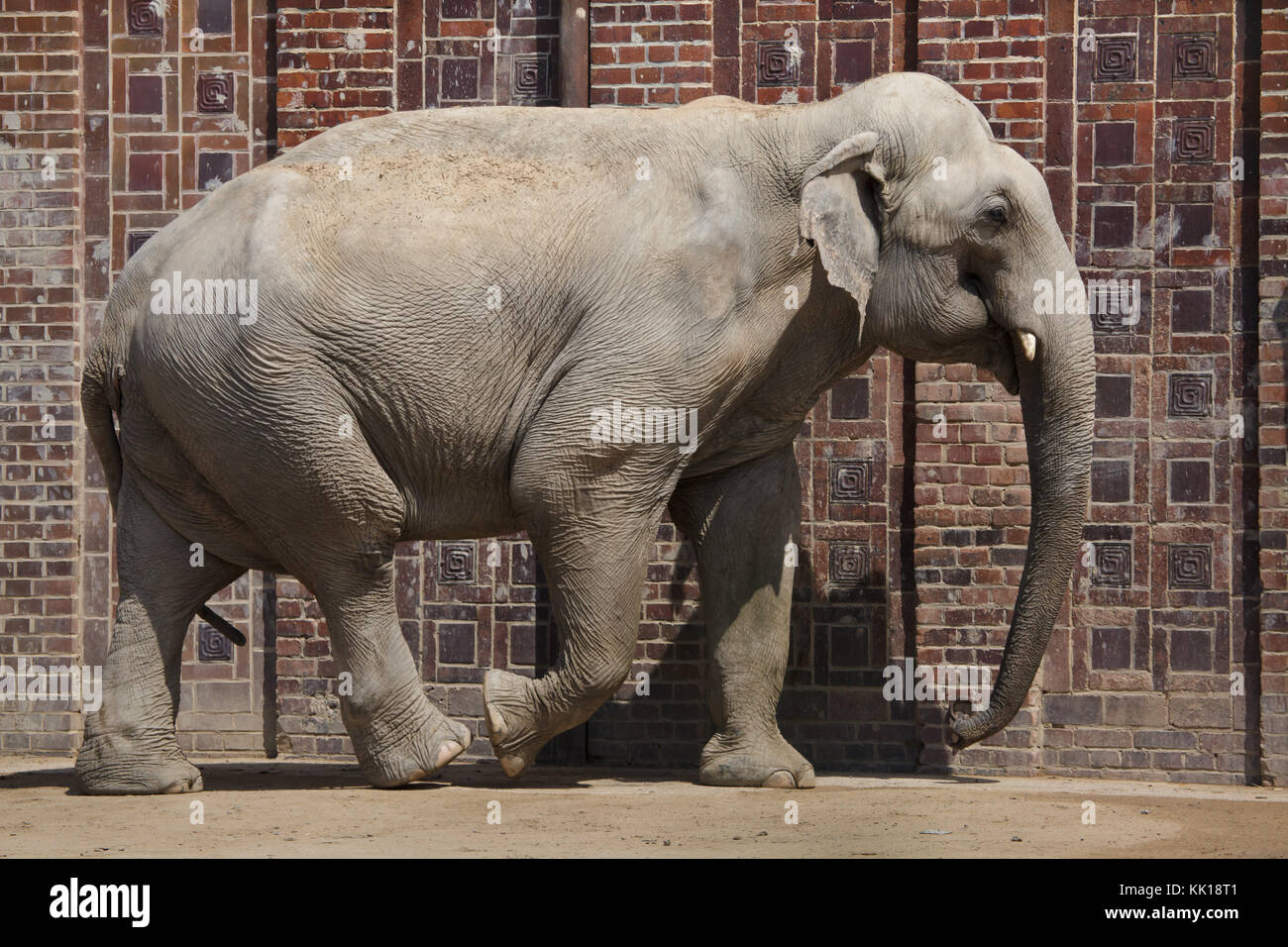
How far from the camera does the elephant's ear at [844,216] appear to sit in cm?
642

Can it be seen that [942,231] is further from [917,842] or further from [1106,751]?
[1106,751]

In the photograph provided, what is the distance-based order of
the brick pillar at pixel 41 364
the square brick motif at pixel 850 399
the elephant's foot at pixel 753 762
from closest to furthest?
1. the elephant's foot at pixel 753 762
2. the square brick motif at pixel 850 399
3. the brick pillar at pixel 41 364

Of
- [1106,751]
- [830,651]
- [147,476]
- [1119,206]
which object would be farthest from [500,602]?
[1119,206]

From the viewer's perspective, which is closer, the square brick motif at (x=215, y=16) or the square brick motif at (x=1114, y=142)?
the square brick motif at (x=1114, y=142)

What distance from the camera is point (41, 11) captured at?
345 inches

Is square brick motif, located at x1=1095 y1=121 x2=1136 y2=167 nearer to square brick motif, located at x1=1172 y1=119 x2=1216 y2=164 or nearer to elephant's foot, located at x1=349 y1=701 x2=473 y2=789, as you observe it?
square brick motif, located at x1=1172 y1=119 x2=1216 y2=164

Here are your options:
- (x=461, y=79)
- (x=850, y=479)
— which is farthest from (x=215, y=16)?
(x=850, y=479)

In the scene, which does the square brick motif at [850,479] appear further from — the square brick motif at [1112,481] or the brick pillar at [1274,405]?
the brick pillar at [1274,405]

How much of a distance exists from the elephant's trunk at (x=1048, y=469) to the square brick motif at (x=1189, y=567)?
5.21 feet

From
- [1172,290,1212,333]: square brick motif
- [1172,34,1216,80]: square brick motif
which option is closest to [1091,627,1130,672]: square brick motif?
[1172,290,1212,333]: square brick motif

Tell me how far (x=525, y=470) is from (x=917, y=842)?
1885 mm

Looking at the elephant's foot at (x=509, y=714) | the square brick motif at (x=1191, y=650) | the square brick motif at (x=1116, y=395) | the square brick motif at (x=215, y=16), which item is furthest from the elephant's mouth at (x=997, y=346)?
the square brick motif at (x=215, y=16)

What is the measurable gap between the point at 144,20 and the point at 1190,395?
17.2 feet

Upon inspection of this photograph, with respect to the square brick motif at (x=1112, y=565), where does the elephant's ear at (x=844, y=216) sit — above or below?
above
